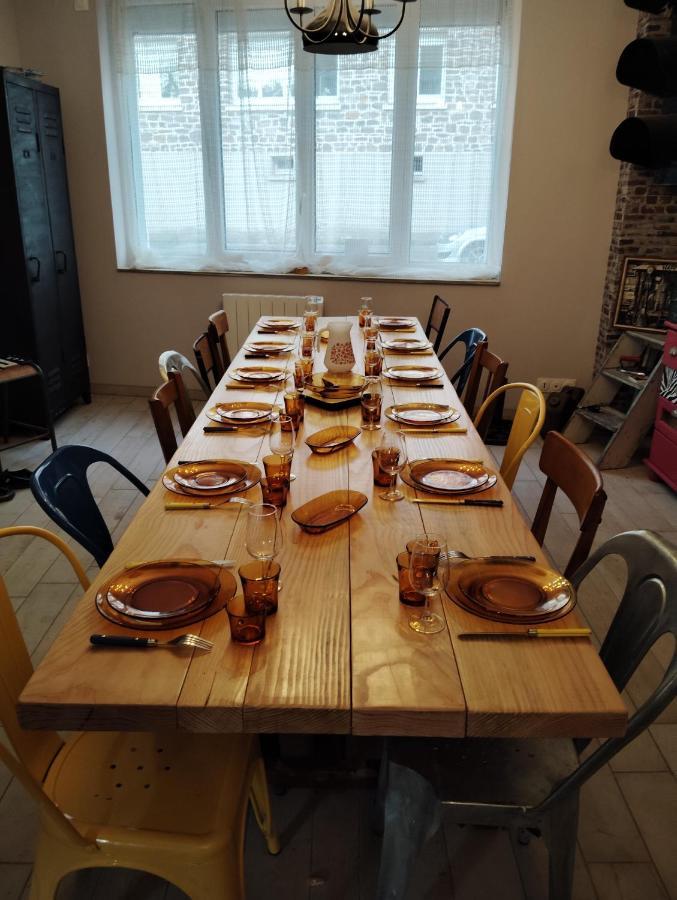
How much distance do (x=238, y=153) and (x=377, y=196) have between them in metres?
0.93

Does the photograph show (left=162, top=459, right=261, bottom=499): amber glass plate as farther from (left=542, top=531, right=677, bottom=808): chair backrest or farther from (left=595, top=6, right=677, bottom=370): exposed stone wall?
(left=595, top=6, right=677, bottom=370): exposed stone wall

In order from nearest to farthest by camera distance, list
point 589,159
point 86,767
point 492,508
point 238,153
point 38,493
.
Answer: point 86,767 < point 38,493 < point 492,508 < point 589,159 < point 238,153

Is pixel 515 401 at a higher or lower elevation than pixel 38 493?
lower

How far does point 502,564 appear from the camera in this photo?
1.41 meters

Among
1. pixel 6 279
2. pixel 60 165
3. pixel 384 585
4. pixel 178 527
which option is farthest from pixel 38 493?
pixel 60 165

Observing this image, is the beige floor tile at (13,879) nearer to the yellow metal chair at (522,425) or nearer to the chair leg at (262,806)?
the chair leg at (262,806)

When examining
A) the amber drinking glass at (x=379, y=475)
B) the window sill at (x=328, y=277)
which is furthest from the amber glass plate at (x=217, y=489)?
the window sill at (x=328, y=277)

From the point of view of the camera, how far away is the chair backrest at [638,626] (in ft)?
3.84

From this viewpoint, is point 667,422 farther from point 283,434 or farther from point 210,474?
point 210,474

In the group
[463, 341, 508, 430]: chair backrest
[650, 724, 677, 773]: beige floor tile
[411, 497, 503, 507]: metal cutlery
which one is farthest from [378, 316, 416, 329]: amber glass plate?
[650, 724, 677, 773]: beige floor tile

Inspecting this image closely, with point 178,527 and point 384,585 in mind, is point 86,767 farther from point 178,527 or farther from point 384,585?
point 384,585

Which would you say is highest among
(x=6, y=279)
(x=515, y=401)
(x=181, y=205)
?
(x=181, y=205)

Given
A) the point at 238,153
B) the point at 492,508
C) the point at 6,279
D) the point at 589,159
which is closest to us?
the point at 492,508

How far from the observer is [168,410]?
7.10 feet
